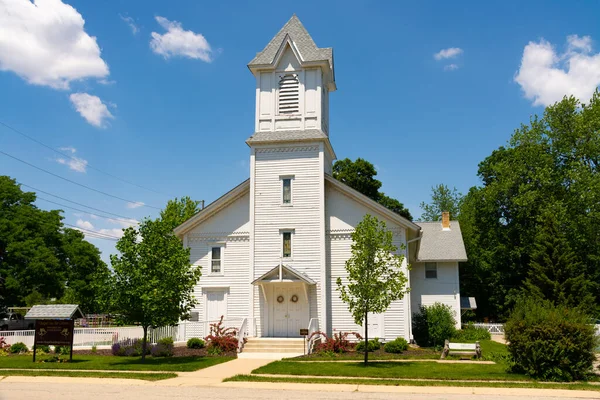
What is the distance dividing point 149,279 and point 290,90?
12.7 metres

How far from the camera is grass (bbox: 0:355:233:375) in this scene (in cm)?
1850

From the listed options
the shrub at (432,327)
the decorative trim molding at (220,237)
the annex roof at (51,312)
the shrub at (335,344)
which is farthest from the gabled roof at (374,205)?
the annex roof at (51,312)

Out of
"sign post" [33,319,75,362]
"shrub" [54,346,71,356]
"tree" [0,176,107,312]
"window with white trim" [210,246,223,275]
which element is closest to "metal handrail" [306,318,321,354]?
"window with white trim" [210,246,223,275]

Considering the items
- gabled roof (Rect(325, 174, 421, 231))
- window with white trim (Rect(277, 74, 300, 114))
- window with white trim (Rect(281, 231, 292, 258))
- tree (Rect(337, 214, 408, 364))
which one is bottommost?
tree (Rect(337, 214, 408, 364))

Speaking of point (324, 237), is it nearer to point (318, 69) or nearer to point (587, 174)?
point (318, 69)

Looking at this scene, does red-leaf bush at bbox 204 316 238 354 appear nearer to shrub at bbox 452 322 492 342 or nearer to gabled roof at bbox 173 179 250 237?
gabled roof at bbox 173 179 250 237

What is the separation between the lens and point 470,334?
115 feet

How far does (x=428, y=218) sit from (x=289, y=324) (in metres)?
60.1

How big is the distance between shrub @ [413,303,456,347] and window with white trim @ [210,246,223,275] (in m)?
11.1

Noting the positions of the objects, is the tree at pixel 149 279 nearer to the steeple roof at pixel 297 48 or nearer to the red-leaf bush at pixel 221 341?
the red-leaf bush at pixel 221 341

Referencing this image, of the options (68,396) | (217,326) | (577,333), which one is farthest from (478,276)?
(68,396)

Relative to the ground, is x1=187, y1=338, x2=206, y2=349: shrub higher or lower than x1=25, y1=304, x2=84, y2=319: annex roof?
lower

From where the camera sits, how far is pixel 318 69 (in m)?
27.9

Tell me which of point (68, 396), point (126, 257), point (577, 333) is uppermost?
point (126, 257)
